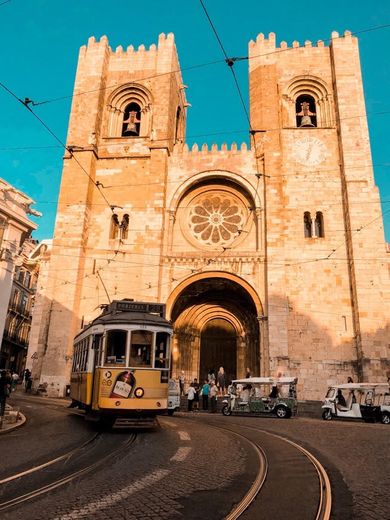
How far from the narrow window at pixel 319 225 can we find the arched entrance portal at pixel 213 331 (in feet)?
15.2

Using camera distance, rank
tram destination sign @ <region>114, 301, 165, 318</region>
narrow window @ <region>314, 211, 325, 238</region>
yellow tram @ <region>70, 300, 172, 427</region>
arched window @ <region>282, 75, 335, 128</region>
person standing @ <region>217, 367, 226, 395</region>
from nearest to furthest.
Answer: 1. yellow tram @ <region>70, 300, 172, 427</region>
2. tram destination sign @ <region>114, 301, 165, 318</region>
3. narrow window @ <region>314, 211, 325, 238</region>
4. person standing @ <region>217, 367, 226, 395</region>
5. arched window @ <region>282, 75, 335, 128</region>

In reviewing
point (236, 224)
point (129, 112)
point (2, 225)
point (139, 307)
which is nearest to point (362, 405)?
point (139, 307)

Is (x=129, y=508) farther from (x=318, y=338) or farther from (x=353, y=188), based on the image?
(x=353, y=188)

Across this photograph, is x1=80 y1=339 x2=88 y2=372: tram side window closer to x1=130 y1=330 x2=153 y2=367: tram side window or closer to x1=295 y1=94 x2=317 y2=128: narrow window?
x1=130 y1=330 x2=153 y2=367: tram side window

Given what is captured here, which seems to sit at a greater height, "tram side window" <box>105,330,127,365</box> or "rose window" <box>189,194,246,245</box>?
"rose window" <box>189,194,246,245</box>

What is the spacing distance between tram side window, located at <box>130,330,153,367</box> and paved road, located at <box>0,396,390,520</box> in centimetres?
143

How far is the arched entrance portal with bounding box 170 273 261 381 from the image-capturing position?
20775mm

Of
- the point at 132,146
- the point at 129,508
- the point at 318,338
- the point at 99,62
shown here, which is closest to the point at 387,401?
the point at 318,338

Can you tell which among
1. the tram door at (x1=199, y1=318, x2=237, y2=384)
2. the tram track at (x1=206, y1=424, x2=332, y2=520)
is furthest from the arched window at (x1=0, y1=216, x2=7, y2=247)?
the tram door at (x1=199, y1=318, x2=237, y2=384)

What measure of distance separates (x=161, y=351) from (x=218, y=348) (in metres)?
14.4

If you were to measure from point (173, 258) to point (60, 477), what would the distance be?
15289 mm

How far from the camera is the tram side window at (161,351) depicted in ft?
29.0

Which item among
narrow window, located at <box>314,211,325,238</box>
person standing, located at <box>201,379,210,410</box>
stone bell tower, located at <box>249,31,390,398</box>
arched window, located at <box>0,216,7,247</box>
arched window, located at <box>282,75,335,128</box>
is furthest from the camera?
arched window, located at <box>282,75,335,128</box>

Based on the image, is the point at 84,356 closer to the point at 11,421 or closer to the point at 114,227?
the point at 11,421
